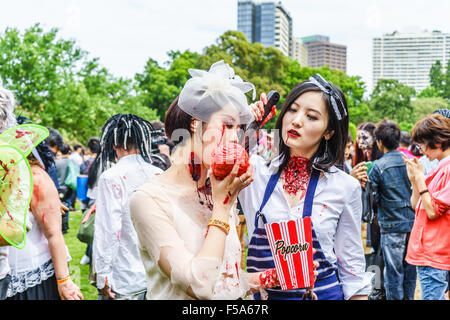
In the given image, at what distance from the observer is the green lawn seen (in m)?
5.25

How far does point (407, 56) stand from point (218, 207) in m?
59.7

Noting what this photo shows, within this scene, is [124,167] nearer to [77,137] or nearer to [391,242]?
[391,242]

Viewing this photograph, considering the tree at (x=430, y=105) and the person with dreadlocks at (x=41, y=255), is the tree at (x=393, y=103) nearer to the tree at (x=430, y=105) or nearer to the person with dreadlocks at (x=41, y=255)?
Result: the tree at (x=430, y=105)

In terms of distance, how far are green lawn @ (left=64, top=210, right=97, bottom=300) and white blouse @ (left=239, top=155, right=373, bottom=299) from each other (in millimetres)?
1812

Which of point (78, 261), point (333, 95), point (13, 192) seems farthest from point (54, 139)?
point (333, 95)

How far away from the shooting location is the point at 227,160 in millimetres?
1458

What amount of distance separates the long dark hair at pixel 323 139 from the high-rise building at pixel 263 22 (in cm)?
9707

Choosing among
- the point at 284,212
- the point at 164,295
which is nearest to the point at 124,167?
the point at 284,212

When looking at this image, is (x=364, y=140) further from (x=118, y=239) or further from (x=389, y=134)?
(x=118, y=239)

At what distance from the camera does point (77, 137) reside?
21281 millimetres

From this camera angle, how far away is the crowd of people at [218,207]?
152cm

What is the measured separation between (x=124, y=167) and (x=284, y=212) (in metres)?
1.69

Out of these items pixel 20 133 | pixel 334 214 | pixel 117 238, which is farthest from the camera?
pixel 117 238
